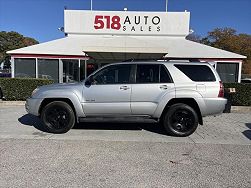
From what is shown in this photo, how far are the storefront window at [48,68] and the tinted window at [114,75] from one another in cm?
958

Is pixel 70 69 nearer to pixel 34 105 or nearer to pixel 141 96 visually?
pixel 34 105

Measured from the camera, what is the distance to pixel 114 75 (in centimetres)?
651

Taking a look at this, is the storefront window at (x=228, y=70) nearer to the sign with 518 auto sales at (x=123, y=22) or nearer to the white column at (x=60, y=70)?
the sign with 518 auto sales at (x=123, y=22)

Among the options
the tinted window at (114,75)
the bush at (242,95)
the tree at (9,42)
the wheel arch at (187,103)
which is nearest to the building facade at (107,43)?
the bush at (242,95)

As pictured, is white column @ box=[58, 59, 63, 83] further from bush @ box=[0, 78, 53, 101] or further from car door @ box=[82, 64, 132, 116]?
car door @ box=[82, 64, 132, 116]

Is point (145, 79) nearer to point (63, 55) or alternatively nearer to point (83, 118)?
point (83, 118)

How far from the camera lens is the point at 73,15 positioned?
54.9 ft

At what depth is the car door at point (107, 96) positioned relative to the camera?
20.9 feet

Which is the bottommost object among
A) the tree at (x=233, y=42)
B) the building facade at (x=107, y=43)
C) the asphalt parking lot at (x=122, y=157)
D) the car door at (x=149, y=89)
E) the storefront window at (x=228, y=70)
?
the asphalt parking lot at (x=122, y=157)

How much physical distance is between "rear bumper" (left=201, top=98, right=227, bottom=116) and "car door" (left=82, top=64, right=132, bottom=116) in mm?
1920

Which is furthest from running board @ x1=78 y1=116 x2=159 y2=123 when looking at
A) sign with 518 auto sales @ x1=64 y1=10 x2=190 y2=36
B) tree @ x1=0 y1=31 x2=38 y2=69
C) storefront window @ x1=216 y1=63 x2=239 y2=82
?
tree @ x1=0 y1=31 x2=38 y2=69

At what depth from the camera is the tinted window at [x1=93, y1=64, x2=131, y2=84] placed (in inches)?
255

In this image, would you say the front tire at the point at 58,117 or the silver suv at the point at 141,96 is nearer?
the silver suv at the point at 141,96

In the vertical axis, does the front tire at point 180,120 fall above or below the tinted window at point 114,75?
below
